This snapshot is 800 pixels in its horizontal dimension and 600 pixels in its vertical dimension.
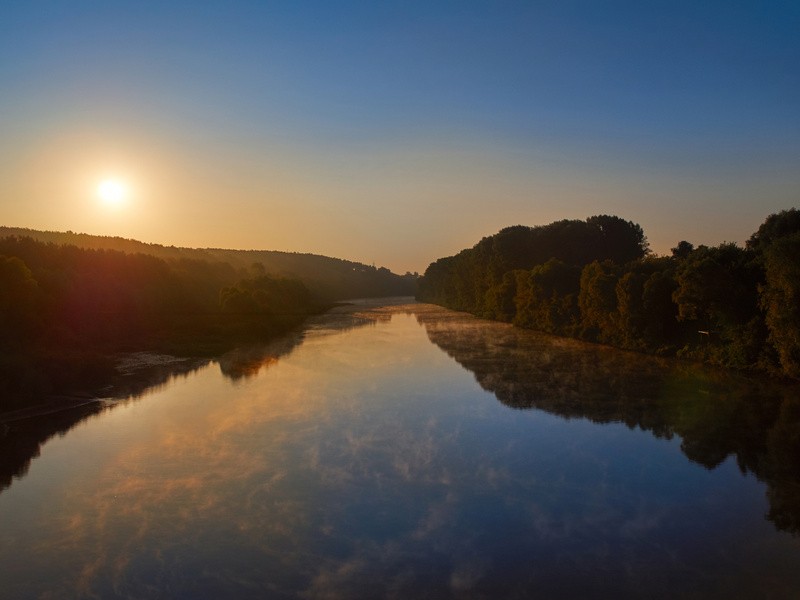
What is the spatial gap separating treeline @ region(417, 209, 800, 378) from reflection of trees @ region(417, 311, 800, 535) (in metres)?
2.22

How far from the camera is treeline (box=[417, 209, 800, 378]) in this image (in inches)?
1211

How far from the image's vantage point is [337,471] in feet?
55.2

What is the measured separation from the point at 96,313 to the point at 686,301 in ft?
174

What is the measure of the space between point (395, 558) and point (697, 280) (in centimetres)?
3033

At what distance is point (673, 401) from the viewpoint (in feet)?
85.7

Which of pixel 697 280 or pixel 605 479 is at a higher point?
pixel 697 280

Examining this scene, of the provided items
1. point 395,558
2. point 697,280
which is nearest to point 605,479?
point 395,558

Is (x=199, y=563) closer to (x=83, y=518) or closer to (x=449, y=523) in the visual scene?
(x=83, y=518)

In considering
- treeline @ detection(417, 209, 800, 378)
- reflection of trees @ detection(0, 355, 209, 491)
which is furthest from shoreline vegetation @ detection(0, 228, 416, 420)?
treeline @ detection(417, 209, 800, 378)

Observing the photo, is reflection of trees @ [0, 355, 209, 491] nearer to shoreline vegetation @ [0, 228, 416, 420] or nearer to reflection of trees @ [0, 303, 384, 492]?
reflection of trees @ [0, 303, 384, 492]

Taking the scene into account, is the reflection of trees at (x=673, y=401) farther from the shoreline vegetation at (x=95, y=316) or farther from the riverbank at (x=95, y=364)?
the shoreline vegetation at (x=95, y=316)

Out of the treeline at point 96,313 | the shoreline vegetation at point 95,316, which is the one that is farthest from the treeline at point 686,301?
the treeline at point 96,313

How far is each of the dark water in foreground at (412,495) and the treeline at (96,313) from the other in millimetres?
10966

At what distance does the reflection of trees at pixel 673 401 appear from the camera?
57.7 feet
